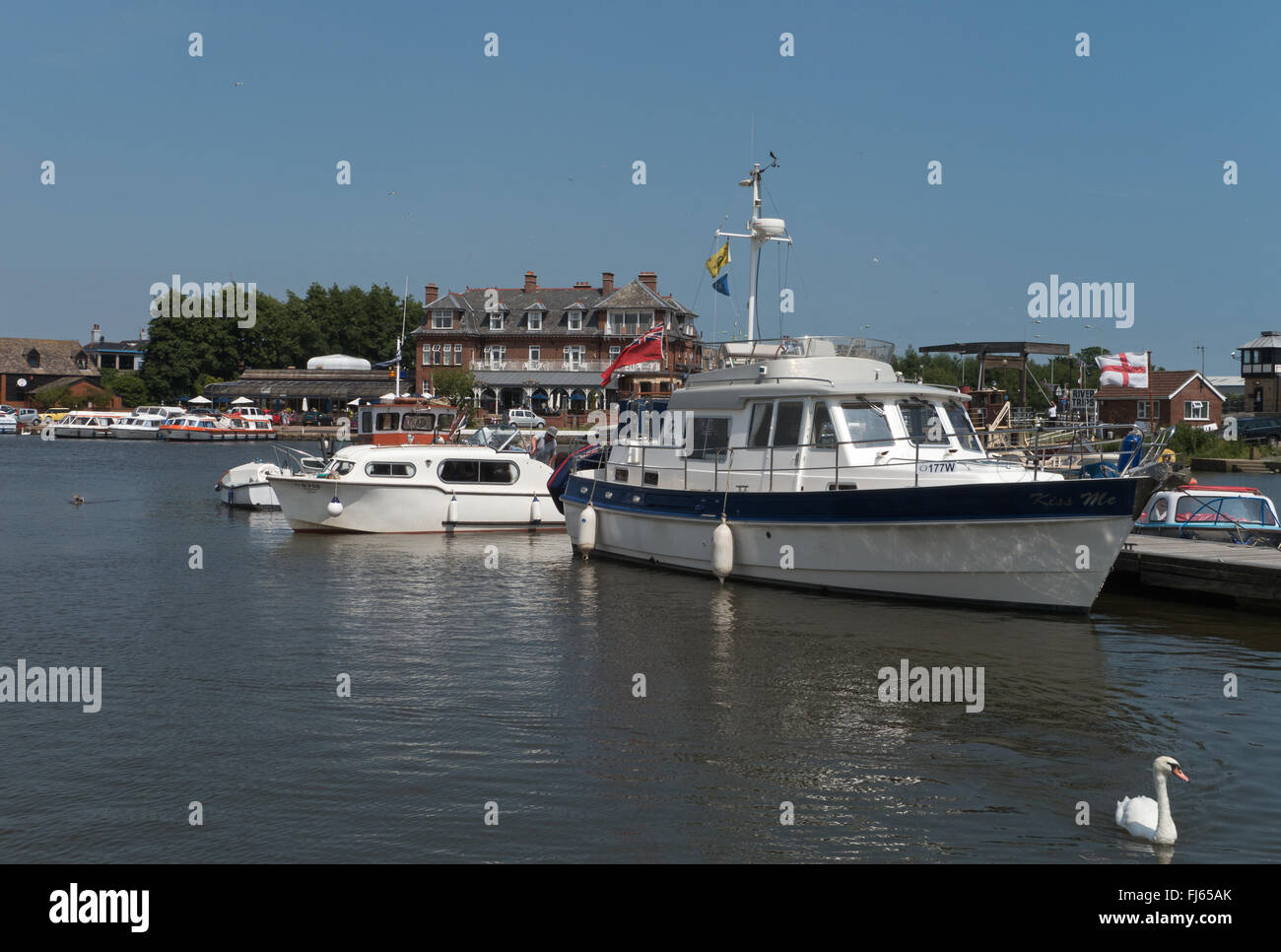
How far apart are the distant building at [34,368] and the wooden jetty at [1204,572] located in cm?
12578

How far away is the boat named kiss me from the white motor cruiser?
20.3ft

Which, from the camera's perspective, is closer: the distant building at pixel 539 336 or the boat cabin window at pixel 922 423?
the boat cabin window at pixel 922 423

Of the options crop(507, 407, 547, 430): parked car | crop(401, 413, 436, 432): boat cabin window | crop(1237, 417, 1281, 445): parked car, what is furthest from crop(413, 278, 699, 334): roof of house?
crop(401, 413, 436, 432): boat cabin window

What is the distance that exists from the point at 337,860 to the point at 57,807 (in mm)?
3071

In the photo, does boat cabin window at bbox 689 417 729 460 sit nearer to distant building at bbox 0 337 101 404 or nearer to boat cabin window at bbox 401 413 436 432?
boat cabin window at bbox 401 413 436 432

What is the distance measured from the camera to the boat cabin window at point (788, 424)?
71.8 ft

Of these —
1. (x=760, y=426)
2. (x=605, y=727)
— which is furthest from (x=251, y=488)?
(x=605, y=727)

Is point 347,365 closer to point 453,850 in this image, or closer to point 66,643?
point 66,643

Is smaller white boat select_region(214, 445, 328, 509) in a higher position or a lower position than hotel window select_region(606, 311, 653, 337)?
lower

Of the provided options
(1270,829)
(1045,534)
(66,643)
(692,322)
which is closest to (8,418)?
(692,322)

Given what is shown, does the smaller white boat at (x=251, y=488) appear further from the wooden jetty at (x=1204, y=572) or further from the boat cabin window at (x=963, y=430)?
the wooden jetty at (x=1204, y=572)

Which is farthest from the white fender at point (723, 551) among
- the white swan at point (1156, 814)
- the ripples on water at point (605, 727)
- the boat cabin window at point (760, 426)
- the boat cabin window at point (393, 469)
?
the white swan at point (1156, 814)

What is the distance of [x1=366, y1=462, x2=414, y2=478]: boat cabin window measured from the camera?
31.1 metres

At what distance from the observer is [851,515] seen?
65.5 feet
